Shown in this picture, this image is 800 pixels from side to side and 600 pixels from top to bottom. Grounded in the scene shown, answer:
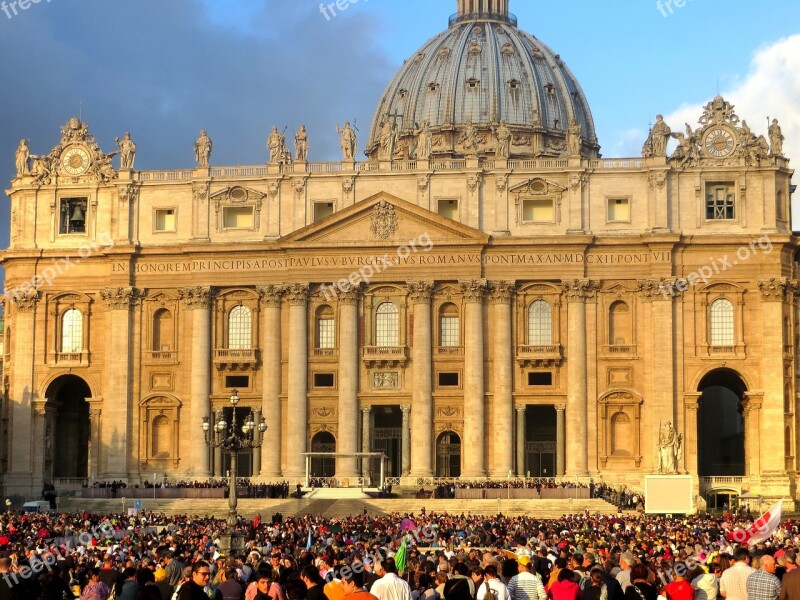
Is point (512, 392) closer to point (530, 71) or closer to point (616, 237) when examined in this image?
point (616, 237)

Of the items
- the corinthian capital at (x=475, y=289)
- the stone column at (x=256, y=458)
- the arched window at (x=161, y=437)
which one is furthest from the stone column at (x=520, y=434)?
the arched window at (x=161, y=437)

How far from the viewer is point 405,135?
414 feet

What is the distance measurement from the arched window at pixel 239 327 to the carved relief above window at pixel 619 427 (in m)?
20.0

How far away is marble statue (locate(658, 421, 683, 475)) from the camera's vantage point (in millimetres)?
75625

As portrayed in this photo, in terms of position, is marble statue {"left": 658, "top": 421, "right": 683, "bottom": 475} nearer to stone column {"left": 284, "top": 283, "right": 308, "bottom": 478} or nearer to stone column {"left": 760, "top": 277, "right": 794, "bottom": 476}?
stone column {"left": 760, "top": 277, "right": 794, "bottom": 476}

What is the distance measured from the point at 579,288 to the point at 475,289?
5.61 m

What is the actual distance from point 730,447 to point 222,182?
3647 centimetres

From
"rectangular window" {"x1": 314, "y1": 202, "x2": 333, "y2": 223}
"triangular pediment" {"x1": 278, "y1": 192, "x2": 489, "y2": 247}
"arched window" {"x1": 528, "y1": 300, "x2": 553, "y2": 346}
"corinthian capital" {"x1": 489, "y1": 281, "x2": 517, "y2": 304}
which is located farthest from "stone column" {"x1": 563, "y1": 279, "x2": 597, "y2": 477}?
"rectangular window" {"x1": 314, "y1": 202, "x2": 333, "y2": 223}

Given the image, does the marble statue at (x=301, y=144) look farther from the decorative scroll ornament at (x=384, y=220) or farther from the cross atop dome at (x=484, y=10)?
the cross atop dome at (x=484, y=10)

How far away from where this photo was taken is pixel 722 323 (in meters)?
85.9

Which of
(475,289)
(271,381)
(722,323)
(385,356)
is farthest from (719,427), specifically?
(271,381)

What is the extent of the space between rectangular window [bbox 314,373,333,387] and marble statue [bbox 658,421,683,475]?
63.2ft

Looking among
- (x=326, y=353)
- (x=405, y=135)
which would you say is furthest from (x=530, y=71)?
(x=326, y=353)

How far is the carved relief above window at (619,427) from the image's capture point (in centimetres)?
8506
